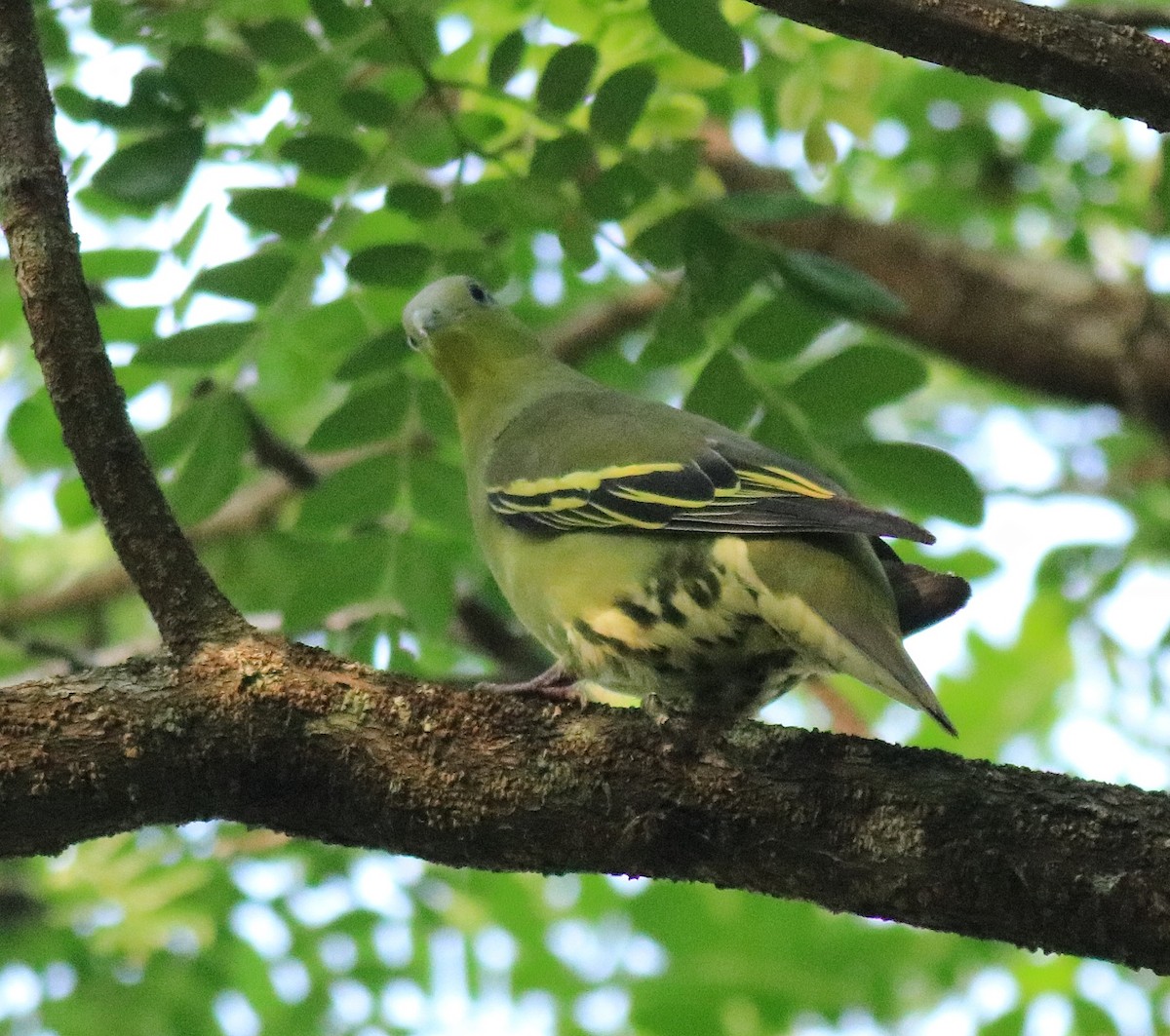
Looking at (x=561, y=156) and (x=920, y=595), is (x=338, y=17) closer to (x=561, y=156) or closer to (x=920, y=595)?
(x=561, y=156)

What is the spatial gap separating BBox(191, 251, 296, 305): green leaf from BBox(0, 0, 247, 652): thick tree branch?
1.27 m

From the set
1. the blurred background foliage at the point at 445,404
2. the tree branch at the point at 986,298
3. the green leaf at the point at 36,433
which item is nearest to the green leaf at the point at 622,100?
the blurred background foliage at the point at 445,404

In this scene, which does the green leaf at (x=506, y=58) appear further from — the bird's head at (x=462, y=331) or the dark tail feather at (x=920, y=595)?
the dark tail feather at (x=920, y=595)

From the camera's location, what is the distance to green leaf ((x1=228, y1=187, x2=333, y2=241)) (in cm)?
478

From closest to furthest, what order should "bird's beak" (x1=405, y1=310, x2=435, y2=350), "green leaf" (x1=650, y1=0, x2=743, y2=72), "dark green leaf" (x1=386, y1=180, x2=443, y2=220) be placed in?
"green leaf" (x1=650, y1=0, x2=743, y2=72)
"dark green leaf" (x1=386, y1=180, x2=443, y2=220)
"bird's beak" (x1=405, y1=310, x2=435, y2=350)

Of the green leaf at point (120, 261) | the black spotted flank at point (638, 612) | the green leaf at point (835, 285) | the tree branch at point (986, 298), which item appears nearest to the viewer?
the black spotted flank at point (638, 612)

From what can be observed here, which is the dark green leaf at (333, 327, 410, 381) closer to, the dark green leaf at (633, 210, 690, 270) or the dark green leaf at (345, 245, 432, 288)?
the dark green leaf at (345, 245, 432, 288)

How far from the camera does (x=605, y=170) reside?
485 centimetres

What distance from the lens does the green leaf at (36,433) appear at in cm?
527

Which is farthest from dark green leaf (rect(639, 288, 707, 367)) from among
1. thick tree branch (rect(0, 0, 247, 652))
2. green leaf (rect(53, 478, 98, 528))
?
green leaf (rect(53, 478, 98, 528))

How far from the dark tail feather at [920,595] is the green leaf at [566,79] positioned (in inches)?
74.2

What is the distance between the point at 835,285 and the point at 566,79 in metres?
1.13

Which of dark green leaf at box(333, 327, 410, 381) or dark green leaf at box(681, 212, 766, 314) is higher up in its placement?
dark green leaf at box(681, 212, 766, 314)

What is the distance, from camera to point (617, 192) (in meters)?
4.86
